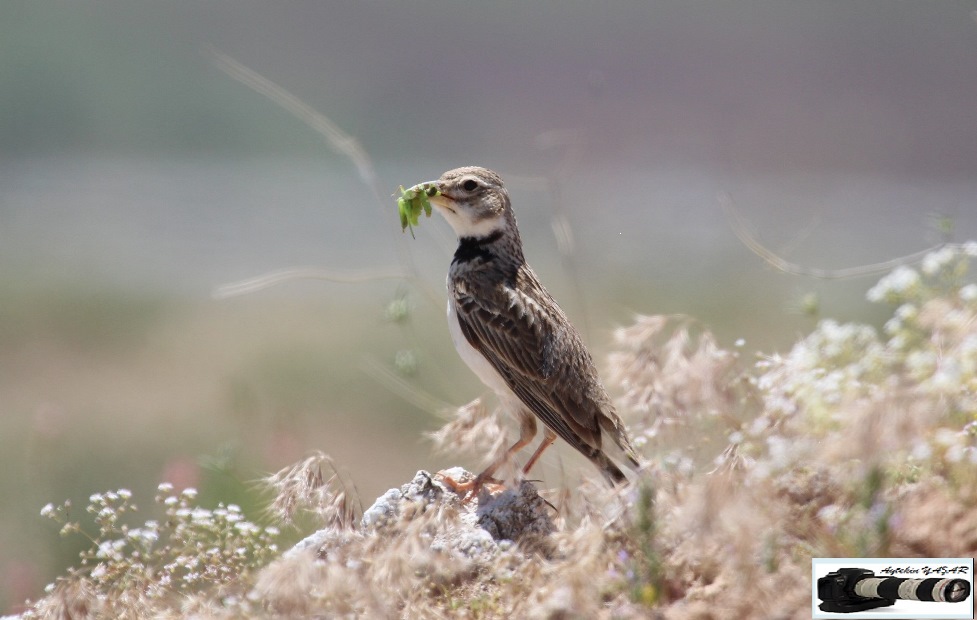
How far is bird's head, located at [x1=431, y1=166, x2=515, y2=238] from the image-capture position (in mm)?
5539

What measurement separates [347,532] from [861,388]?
7.28 ft

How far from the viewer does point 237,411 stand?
7.50 metres

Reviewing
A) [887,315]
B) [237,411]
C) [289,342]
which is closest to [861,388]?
[237,411]

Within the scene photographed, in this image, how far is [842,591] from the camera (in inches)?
127

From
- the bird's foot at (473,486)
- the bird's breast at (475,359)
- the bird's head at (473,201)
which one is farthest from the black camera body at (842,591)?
the bird's head at (473,201)

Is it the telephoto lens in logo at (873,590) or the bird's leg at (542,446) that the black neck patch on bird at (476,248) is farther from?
the telephoto lens in logo at (873,590)

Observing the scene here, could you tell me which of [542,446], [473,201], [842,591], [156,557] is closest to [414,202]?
[473,201]

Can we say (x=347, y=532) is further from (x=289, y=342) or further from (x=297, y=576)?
(x=289, y=342)

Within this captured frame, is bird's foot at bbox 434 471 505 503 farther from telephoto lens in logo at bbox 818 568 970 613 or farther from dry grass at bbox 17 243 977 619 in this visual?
telephoto lens in logo at bbox 818 568 970 613

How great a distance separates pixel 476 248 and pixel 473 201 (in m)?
0.29

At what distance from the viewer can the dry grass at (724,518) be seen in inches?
125

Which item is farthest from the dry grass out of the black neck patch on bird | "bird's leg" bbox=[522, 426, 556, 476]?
the black neck patch on bird

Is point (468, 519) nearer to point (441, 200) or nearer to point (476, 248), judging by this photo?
point (476, 248)

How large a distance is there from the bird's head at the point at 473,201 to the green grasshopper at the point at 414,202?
0.18ft
